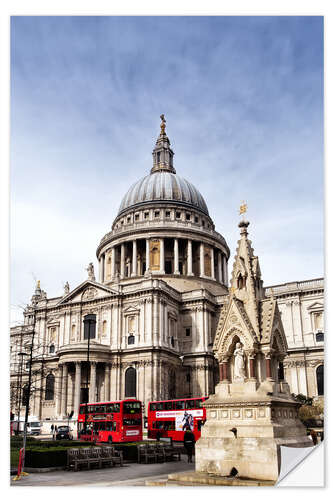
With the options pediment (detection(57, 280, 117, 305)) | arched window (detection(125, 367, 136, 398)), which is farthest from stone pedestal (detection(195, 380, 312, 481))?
pediment (detection(57, 280, 117, 305))

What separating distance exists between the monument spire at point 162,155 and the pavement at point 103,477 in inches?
3088

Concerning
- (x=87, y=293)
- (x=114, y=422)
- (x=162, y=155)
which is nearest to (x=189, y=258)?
(x=87, y=293)

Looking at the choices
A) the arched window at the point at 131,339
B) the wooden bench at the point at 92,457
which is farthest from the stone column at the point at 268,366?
the arched window at the point at 131,339

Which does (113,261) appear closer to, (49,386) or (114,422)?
(49,386)

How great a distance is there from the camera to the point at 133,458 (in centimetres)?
Answer: 2814

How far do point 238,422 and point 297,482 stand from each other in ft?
10.9

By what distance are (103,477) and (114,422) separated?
22.9m

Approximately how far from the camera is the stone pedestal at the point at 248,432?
1583 cm

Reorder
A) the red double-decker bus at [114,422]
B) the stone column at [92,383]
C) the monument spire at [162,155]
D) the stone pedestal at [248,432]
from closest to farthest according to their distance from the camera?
the stone pedestal at [248,432]
the red double-decker bus at [114,422]
the stone column at [92,383]
the monument spire at [162,155]

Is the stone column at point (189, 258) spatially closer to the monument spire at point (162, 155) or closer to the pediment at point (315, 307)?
the pediment at point (315, 307)

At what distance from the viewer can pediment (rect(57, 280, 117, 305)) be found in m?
68.2

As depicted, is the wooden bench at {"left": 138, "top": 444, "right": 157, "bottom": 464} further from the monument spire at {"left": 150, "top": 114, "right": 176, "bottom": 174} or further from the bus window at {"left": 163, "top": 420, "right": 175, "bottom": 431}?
the monument spire at {"left": 150, "top": 114, "right": 176, "bottom": 174}
